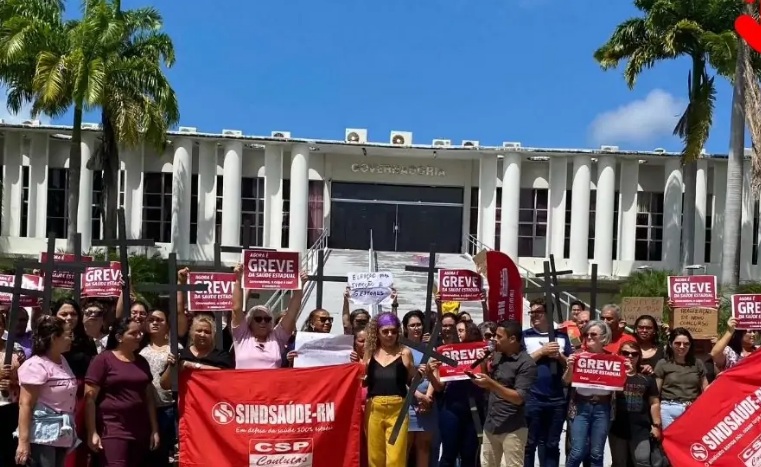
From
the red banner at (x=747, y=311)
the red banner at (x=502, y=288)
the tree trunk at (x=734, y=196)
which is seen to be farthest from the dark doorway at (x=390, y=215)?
the red banner at (x=747, y=311)

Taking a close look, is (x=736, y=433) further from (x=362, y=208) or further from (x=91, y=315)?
(x=362, y=208)

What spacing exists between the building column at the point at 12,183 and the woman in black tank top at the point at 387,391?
25.1m

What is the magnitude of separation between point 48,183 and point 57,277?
20340 millimetres

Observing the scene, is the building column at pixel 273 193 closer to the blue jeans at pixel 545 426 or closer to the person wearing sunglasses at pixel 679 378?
the blue jeans at pixel 545 426

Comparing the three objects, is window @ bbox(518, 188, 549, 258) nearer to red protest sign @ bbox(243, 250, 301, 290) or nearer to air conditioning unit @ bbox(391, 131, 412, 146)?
air conditioning unit @ bbox(391, 131, 412, 146)

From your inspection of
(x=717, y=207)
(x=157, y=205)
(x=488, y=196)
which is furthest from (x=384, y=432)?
A: (x=717, y=207)

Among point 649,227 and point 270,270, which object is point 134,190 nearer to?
point 649,227

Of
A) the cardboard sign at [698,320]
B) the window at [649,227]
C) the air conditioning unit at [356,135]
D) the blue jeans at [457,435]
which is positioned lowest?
the blue jeans at [457,435]

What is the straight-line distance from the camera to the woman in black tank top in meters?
7.86

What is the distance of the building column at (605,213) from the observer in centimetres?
3016

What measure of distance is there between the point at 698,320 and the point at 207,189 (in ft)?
73.1

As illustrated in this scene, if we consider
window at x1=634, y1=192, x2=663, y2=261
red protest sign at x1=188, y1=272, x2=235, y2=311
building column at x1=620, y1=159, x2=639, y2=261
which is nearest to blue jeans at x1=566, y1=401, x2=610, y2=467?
red protest sign at x1=188, y1=272, x2=235, y2=311

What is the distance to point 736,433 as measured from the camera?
25.2 ft

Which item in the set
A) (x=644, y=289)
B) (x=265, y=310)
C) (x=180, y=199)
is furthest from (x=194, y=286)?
(x=180, y=199)
